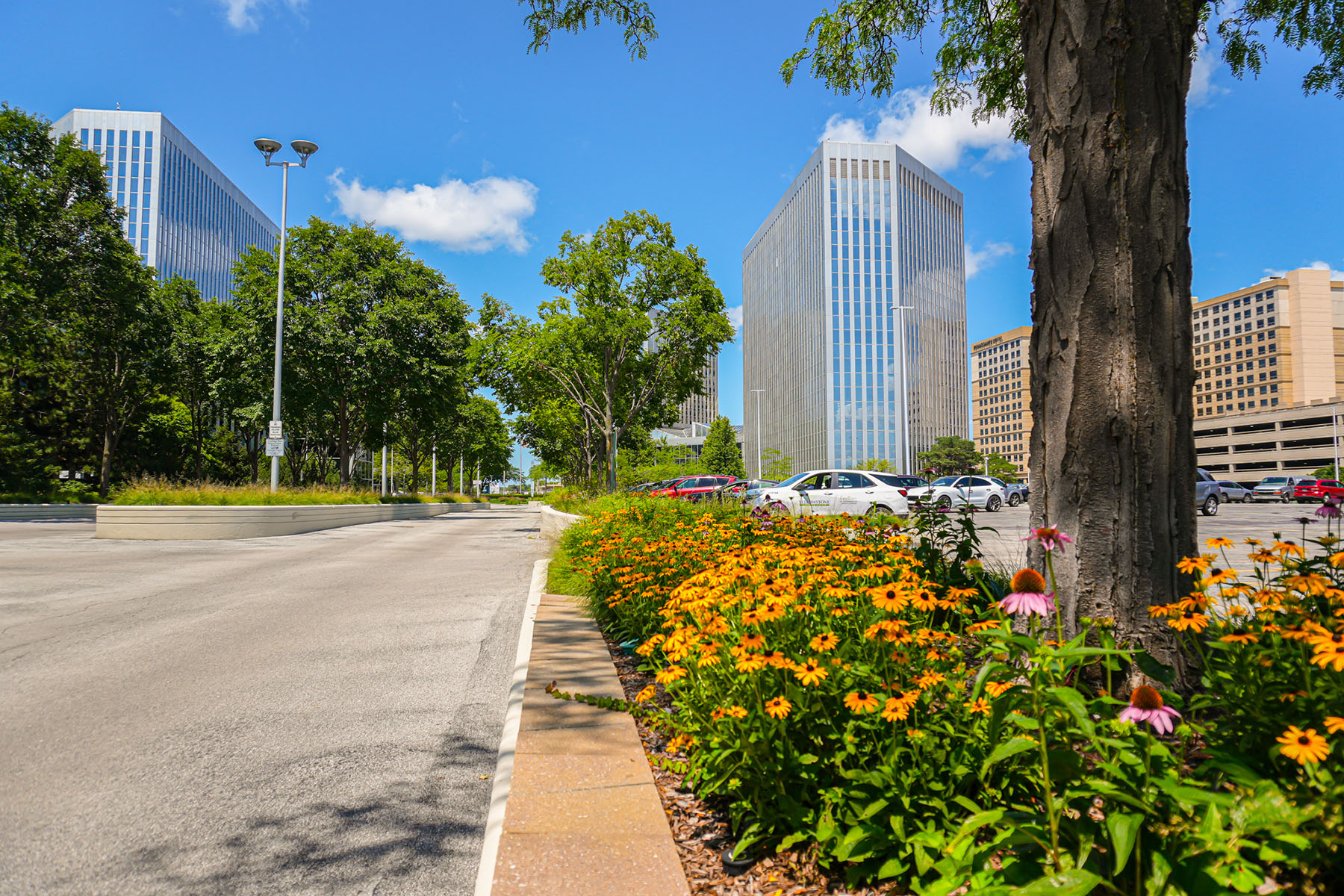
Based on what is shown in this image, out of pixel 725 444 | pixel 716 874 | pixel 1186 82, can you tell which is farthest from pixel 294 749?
pixel 725 444

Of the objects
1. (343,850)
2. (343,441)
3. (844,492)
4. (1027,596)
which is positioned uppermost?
(343,441)

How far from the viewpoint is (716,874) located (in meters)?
2.32

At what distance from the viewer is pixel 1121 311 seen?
339 cm

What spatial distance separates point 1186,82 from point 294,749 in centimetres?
610

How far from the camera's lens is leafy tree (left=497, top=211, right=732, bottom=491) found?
71.5ft

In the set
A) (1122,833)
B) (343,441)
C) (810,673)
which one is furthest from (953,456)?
(1122,833)

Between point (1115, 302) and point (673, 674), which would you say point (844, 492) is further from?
point (673, 674)

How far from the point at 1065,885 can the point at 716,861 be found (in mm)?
1282

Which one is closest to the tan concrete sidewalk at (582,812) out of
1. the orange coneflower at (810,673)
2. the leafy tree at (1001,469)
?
the orange coneflower at (810,673)

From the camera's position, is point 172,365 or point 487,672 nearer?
point 487,672

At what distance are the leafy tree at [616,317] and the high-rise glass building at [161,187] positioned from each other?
2728 inches

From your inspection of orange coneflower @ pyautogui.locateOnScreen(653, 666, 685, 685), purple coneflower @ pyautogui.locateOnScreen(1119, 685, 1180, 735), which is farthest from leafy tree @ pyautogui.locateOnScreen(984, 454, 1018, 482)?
purple coneflower @ pyautogui.locateOnScreen(1119, 685, 1180, 735)

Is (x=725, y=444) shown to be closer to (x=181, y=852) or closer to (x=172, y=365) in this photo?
(x=172, y=365)

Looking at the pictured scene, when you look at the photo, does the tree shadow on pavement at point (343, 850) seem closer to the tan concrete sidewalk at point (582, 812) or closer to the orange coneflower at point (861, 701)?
the tan concrete sidewalk at point (582, 812)
